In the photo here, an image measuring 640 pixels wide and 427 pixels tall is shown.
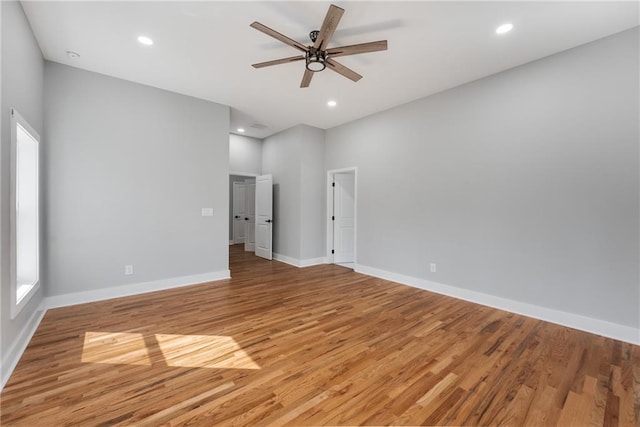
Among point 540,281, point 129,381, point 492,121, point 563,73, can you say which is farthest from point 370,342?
point 563,73

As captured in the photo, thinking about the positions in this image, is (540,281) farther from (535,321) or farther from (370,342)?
(370,342)

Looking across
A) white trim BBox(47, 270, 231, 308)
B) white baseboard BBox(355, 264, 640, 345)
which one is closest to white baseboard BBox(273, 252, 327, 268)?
white trim BBox(47, 270, 231, 308)

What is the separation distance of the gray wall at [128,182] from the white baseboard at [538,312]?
11.6 ft

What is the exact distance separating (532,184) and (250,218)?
694cm

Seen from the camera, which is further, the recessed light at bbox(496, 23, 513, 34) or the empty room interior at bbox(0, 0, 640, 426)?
the recessed light at bbox(496, 23, 513, 34)

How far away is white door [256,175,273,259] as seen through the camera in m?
6.29

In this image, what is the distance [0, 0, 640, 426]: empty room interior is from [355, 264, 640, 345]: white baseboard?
2 cm

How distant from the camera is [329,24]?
7.29 ft

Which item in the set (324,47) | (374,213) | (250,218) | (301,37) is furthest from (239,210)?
(324,47)

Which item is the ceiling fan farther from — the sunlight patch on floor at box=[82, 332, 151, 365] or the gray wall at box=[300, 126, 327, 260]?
the sunlight patch on floor at box=[82, 332, 151, 365]

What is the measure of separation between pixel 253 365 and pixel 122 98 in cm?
402

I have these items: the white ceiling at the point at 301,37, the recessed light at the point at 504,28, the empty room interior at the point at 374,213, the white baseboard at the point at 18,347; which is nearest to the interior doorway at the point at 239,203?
the empty room interior at the point at 374,213

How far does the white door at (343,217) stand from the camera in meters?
6.05

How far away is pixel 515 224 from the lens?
3.34 meters
